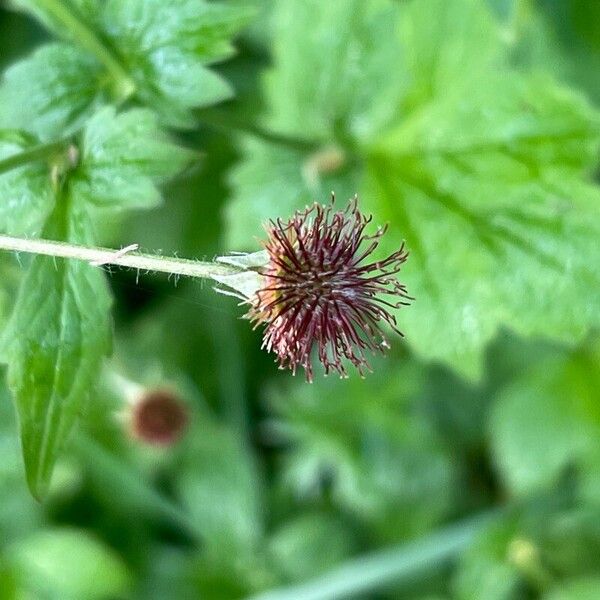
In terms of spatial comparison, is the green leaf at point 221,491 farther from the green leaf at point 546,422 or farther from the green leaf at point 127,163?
the green leaf at point 127,163

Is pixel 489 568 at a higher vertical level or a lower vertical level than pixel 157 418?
lower

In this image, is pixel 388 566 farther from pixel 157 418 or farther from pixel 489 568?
pixel 157 418

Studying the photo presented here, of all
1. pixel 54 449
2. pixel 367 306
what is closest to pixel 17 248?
pixel 54 449

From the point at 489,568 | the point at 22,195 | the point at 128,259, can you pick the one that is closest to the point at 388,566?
the point at 489,568

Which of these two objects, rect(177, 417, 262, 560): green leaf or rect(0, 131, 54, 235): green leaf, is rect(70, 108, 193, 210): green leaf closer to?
rect(0, 131, 54, 235): green leaf

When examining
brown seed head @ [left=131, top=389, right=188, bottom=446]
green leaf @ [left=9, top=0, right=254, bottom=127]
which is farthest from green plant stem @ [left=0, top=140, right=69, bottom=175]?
brown seed head @ [left=131, top=389, right=188, bottom=446]

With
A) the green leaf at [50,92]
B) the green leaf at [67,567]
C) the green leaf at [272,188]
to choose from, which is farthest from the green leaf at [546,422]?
the green leaf at [50,92]
